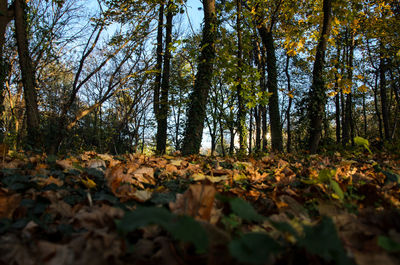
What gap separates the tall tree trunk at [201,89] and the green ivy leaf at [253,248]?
17.0 ft

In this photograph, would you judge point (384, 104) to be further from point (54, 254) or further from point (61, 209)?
point (54, 254)

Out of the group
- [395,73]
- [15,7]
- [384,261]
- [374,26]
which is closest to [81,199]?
[384,261]

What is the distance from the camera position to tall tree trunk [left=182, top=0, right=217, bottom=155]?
5.92 m

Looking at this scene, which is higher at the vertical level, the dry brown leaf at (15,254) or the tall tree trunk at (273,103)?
the tall tree trunk at (273,103)

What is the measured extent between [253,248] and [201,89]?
573 centimetres

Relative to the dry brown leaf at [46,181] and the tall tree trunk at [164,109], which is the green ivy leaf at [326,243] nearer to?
the dry brown leaf at [46,181]

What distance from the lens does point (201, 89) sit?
6.13 m

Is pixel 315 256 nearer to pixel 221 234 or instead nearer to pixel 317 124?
pixel 221 234

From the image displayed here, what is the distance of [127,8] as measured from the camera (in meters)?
8.34

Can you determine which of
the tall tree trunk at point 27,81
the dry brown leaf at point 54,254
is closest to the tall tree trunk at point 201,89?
the tall tree trunk at point 27,81

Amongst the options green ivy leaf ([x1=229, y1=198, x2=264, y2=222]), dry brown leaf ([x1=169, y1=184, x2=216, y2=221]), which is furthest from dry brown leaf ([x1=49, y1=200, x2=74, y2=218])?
green ivy leaf ([x1=229, y1=198, x2=264, y2=222])

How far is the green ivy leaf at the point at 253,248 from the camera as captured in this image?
54cm

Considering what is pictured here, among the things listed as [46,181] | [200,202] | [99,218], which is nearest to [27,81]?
[46,181]

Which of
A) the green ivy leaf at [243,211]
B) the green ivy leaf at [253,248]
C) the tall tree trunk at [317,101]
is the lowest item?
the green ivy leaf at [253,248]
